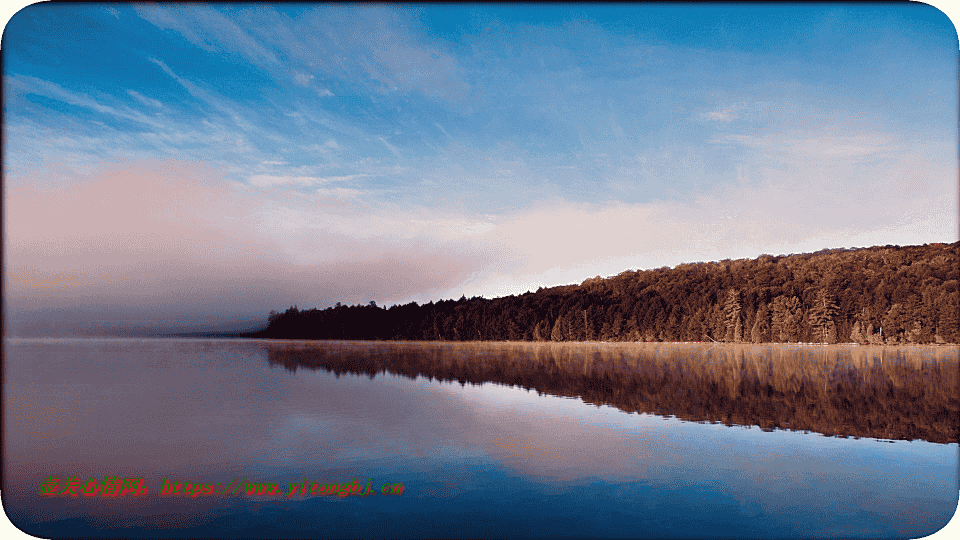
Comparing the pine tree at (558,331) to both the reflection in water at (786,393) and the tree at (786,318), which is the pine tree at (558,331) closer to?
the tree at (786,318)

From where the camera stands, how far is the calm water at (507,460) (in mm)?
12453

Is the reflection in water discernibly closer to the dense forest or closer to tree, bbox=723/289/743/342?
the dense forest

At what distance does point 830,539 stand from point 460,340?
168m

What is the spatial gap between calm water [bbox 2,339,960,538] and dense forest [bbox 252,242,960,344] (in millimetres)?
76586

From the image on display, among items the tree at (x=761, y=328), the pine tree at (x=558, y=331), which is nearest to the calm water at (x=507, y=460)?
the tree at (x=761, y=328)

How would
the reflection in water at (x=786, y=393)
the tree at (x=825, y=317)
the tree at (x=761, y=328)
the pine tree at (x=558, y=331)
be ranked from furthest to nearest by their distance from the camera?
the pine tree at (x=558, y=331) < the tree at (x=761, y=328) < the tree at (x=825, y=317) < the reflection in water at (x=786, y=393)

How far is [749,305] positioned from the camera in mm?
122500

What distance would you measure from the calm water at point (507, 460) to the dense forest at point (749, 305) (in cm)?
7659

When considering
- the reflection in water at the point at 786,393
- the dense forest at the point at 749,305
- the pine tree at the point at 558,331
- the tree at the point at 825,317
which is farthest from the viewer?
the pine tree at the point at 558,331

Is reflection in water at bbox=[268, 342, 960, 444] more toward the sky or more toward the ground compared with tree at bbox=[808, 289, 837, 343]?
more toward the ground

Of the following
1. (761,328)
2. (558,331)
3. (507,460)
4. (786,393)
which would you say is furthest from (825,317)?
(507,460)

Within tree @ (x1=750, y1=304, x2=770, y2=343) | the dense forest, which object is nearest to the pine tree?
the dense forest

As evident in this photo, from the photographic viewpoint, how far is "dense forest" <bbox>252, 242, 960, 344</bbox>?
9625 cm

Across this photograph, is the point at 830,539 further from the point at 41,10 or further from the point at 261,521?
the point at 41,10
